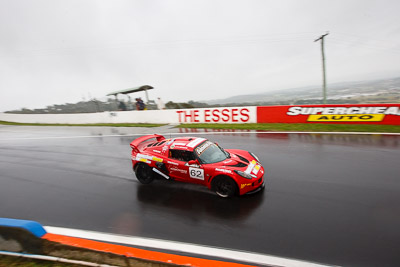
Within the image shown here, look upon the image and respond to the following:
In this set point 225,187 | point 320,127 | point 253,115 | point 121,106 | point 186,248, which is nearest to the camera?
point 186,248

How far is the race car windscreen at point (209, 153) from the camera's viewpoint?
218 inches

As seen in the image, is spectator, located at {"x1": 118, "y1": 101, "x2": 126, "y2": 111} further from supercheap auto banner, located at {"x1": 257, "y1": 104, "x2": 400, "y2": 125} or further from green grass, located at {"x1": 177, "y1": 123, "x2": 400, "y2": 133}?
supercheap auto banner, located at {"x1": 257, "y1": 104, "x2": 400, "y2": 125}

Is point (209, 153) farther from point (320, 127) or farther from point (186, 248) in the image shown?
point (320, 127)

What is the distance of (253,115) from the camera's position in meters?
15.2

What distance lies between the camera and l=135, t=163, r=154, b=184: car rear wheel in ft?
20.7

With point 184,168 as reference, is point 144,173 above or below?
below

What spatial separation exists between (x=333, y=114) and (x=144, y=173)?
38.0ft

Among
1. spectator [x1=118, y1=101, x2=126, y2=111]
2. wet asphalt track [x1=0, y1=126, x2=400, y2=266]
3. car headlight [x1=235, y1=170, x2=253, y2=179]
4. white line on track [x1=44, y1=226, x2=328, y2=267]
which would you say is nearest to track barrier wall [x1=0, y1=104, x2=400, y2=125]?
spectator [x1=118, y1=101, x2=126, y2=111]

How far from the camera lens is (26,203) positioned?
19.0ft

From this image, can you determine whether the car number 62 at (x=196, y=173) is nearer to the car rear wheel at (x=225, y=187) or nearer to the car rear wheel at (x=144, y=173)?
the car rear wheel at (x=225, y=187)

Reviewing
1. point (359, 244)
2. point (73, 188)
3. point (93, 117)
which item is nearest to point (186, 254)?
point (359, 244)

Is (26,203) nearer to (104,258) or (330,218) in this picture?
(104,258)

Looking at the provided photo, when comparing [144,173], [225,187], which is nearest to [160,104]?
[144,173]

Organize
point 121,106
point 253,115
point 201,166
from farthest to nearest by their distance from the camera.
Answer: point 121,106 < point 253,115 < point 201,166
